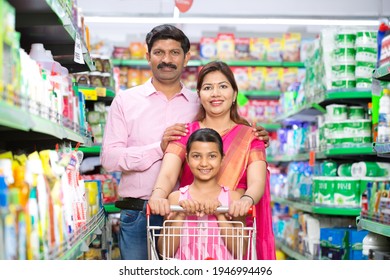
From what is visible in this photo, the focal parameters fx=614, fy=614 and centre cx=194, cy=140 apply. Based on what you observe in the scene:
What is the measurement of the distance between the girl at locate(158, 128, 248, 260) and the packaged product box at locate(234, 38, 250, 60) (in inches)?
223

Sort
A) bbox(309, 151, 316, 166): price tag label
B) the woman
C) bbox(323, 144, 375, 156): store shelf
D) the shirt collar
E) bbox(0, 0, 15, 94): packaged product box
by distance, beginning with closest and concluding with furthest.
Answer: bbox(0, 0, 15, 94): packaged product box → the woman → the shirt collar → bbox(323, 144, 375, 156): store shelf → bbox(309, 151, 316, 166): price tag label

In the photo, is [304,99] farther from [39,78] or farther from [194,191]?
[39,78]

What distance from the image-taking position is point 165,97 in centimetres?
292

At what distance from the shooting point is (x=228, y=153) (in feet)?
8.64

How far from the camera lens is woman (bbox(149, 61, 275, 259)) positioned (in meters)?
2.61

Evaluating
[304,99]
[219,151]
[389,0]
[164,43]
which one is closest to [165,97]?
[164,43]

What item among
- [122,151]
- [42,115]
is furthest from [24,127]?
[122,151]

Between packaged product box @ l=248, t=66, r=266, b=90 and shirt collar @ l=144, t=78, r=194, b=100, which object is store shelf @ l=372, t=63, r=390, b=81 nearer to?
shirt collar @ l=144, t=78, r=194, b=100

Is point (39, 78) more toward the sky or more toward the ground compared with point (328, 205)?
more toward the sky

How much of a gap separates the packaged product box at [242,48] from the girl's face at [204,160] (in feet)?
18.7

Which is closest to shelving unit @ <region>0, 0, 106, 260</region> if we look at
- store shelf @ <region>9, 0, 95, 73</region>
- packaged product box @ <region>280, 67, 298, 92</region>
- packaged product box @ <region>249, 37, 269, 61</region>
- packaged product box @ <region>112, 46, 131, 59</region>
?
store shelf @ <region>9, 0, 95, 73</region>

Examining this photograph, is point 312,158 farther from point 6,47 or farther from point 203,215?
point 6,47
